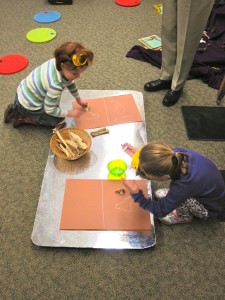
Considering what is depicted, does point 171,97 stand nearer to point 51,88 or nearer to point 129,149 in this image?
point 129,149

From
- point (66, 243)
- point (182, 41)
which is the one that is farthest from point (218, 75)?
point (66, 243)

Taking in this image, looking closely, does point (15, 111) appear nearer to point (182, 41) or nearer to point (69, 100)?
point (69, 100)

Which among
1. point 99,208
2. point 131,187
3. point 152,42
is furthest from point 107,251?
point 152,42

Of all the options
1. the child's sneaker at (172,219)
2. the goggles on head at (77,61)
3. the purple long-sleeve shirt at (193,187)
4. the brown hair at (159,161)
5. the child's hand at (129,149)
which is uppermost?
the goggles on head at (77,61)

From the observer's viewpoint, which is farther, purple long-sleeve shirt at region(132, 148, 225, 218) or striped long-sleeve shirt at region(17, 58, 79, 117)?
striped long-sleeve shirt at region(17, 58, 79, 117)

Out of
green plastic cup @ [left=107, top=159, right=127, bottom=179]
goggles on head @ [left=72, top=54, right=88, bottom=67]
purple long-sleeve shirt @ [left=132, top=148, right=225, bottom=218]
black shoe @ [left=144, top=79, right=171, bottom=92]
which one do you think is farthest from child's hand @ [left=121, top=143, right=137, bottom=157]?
black shoe @ [left=144, top=79, right=171, bottom=92]

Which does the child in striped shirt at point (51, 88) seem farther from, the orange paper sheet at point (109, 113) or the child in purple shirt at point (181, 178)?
the child in purple shirt at point (181, 178)

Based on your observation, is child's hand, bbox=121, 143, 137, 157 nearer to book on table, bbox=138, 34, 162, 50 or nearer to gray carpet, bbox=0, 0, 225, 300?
gray carpet, bbox=0, 0, 225, 300

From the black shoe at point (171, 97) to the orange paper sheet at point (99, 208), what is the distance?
678 millimetres

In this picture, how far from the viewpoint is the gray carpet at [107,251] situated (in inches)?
40.6

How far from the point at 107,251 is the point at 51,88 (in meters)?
0.78

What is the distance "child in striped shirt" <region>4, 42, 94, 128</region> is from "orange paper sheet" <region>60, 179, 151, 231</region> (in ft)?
1.32

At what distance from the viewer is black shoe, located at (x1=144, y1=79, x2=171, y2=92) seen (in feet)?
5.89

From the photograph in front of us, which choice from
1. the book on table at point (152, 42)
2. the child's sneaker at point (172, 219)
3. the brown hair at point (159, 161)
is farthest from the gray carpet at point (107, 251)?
the brown hair at point (159, 161)
